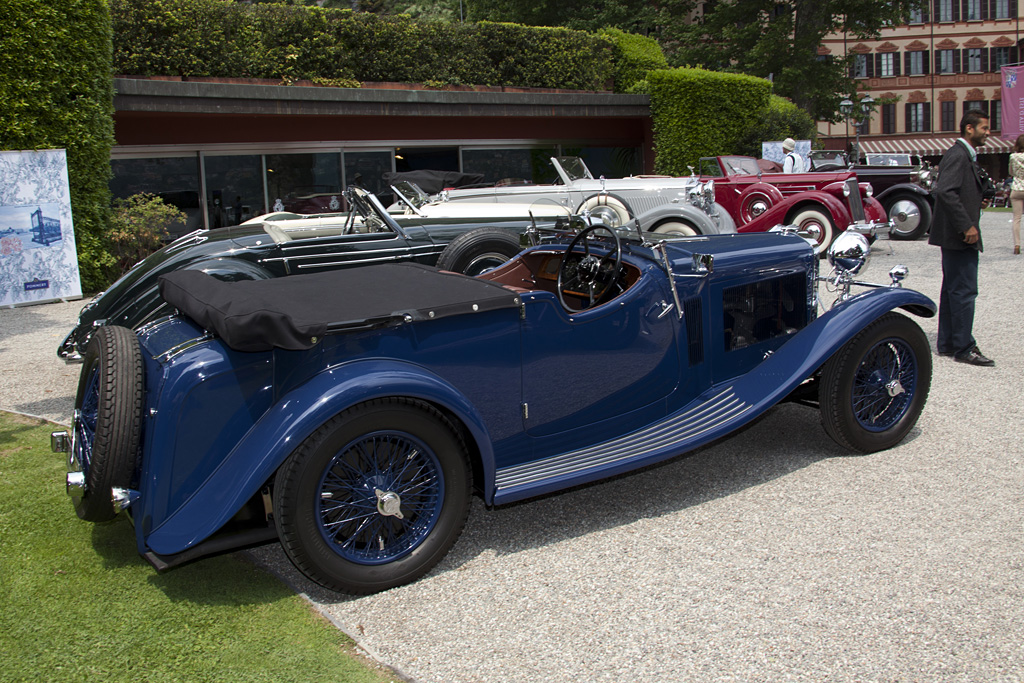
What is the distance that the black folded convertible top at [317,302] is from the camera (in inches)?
111

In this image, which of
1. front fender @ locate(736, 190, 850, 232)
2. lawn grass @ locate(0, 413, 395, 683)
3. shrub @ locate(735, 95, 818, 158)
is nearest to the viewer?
lawn grass @ locate(0, 413, 395, 683)

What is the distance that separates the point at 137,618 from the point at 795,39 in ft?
111

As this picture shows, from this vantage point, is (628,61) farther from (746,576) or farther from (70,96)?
A: (746,576)

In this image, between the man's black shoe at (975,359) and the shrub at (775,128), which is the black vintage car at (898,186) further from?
the man's black shoe at (975,359)

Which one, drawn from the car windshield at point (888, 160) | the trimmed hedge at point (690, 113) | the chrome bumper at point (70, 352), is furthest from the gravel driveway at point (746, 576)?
the trimmed hedge at point (690, 113)

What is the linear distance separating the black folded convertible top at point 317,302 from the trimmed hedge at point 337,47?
11.5 metres

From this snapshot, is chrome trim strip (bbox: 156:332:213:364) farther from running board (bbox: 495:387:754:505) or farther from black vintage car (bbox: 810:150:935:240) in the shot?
black vintage car (bbox: 810:150:935:240)

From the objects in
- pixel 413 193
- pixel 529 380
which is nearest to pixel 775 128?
pixel 413 193

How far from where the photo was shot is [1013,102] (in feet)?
87.9

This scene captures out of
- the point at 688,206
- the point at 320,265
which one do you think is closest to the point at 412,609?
the point at 320,265

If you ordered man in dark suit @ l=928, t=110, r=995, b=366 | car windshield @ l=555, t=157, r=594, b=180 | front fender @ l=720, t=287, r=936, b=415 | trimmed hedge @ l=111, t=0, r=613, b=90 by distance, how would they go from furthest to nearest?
trimmed hedge @ l=111, t=0, r=613, b=90 < car windshield @ l=555, t=157, r=594, b=180 < man in dark suit @ l=928, t=110, r=995, b=366 < front fender @ l=720, t=287, r=936, b=415

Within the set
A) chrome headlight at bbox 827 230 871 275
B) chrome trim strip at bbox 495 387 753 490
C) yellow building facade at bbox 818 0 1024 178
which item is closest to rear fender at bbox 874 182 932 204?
chrome headlight at bbox 827 230 871 275

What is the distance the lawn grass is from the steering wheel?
2.07 meters

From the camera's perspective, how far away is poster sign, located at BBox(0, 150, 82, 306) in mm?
10336
